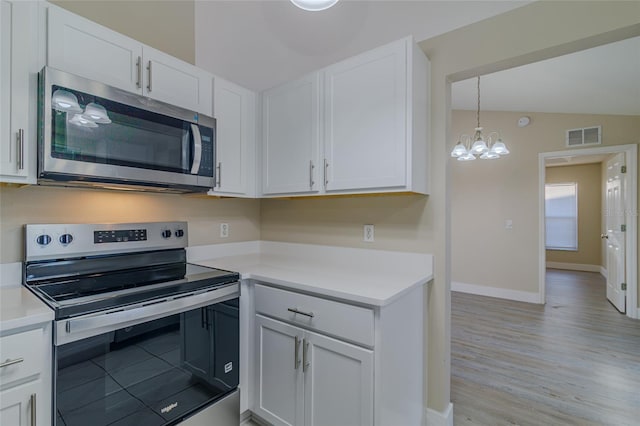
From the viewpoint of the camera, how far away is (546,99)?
3.87 meters

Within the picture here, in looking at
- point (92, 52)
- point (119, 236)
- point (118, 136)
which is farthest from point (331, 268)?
point (92, 52)

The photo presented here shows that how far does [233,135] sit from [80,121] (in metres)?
0.90

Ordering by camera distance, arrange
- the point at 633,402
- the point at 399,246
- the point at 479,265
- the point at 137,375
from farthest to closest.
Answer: the point at 479,265 → the point at 633,402 → the point at 399,246 → the point at 137,375

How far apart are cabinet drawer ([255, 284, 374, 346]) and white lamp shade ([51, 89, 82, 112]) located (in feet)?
4.04

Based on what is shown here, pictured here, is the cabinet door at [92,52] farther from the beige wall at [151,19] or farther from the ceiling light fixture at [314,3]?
the ceiling light fixture at [314,3]

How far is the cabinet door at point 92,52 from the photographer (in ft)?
4.43

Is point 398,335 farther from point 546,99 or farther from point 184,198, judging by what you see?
point 546,99

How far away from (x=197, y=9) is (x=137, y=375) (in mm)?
2286

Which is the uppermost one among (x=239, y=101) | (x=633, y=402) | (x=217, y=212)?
(x=239, y=101)

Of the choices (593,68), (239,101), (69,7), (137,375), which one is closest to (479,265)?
(593,68)

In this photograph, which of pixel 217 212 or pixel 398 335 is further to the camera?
pixel 217 212

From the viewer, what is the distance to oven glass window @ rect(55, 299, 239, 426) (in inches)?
44.6

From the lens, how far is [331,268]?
6.57ft

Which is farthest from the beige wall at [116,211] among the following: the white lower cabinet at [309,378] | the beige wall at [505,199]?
the beige wall at [505,199]
